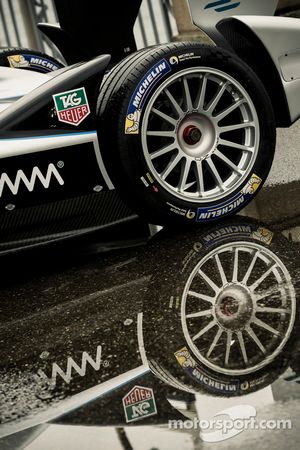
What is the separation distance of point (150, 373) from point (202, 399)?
8.1 inches

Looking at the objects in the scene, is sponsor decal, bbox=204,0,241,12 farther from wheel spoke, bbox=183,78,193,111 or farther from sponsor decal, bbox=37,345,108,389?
sponsor decal, bbox=37,345,108,389

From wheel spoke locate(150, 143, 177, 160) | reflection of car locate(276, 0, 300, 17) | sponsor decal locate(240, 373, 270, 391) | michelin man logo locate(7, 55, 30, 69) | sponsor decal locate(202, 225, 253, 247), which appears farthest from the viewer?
reflection of car locate(276, 0, 300, 17)

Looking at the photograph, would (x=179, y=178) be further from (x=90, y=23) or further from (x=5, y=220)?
(x=90, y=23)

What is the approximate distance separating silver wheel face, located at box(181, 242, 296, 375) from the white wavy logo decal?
240mm

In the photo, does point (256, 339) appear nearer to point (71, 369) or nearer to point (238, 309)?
point (238, 309)

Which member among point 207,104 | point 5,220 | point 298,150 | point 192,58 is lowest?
point 298,150

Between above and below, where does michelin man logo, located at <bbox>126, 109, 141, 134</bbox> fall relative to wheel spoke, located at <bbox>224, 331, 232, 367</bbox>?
above

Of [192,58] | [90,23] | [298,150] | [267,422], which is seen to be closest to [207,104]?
[192,58]

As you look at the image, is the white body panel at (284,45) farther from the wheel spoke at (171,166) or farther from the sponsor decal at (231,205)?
the wheel spoke at (171,166)

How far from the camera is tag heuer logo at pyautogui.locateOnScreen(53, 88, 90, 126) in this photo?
9.74ft

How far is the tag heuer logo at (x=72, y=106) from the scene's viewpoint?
9.74ft

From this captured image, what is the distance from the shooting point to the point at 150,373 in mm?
1818

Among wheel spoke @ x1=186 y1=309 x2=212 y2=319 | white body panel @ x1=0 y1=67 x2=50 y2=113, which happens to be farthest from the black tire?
wheel spoke @ x1=186 y1=309 x2=212 y2=319

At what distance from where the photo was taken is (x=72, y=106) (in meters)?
2.99
